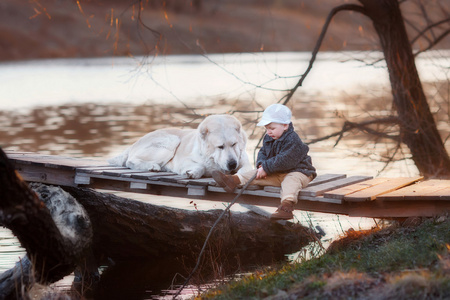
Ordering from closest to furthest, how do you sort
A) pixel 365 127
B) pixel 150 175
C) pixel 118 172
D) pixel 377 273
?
pixel 377 273 → pixel 150 175 → pixel 118 172 → pixel 365 127

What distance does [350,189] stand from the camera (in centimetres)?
743

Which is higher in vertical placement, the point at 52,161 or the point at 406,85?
the point at 406,85

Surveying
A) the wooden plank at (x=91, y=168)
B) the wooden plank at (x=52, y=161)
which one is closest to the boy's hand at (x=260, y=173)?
the wooden plank at (x=91, y=168)

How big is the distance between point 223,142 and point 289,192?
1242 millimetres

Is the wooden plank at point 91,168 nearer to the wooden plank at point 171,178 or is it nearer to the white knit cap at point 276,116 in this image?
the wooden plank at point 171,178

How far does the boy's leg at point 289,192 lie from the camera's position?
6883 millimetres

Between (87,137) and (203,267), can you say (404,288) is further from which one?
(87,137)

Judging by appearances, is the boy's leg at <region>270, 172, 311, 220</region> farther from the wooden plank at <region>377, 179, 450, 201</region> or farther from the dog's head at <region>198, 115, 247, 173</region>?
the wooden plank at <region>377, 179, 450, 201</region>

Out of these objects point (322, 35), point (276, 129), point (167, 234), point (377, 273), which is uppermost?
point (322, 35)

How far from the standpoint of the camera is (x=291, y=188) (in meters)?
7.04

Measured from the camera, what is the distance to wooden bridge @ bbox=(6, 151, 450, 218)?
7.07 metres

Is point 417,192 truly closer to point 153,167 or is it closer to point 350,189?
point 350,189

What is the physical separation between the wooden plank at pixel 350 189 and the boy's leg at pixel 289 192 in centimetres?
34

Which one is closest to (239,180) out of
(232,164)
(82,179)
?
(232,164)
